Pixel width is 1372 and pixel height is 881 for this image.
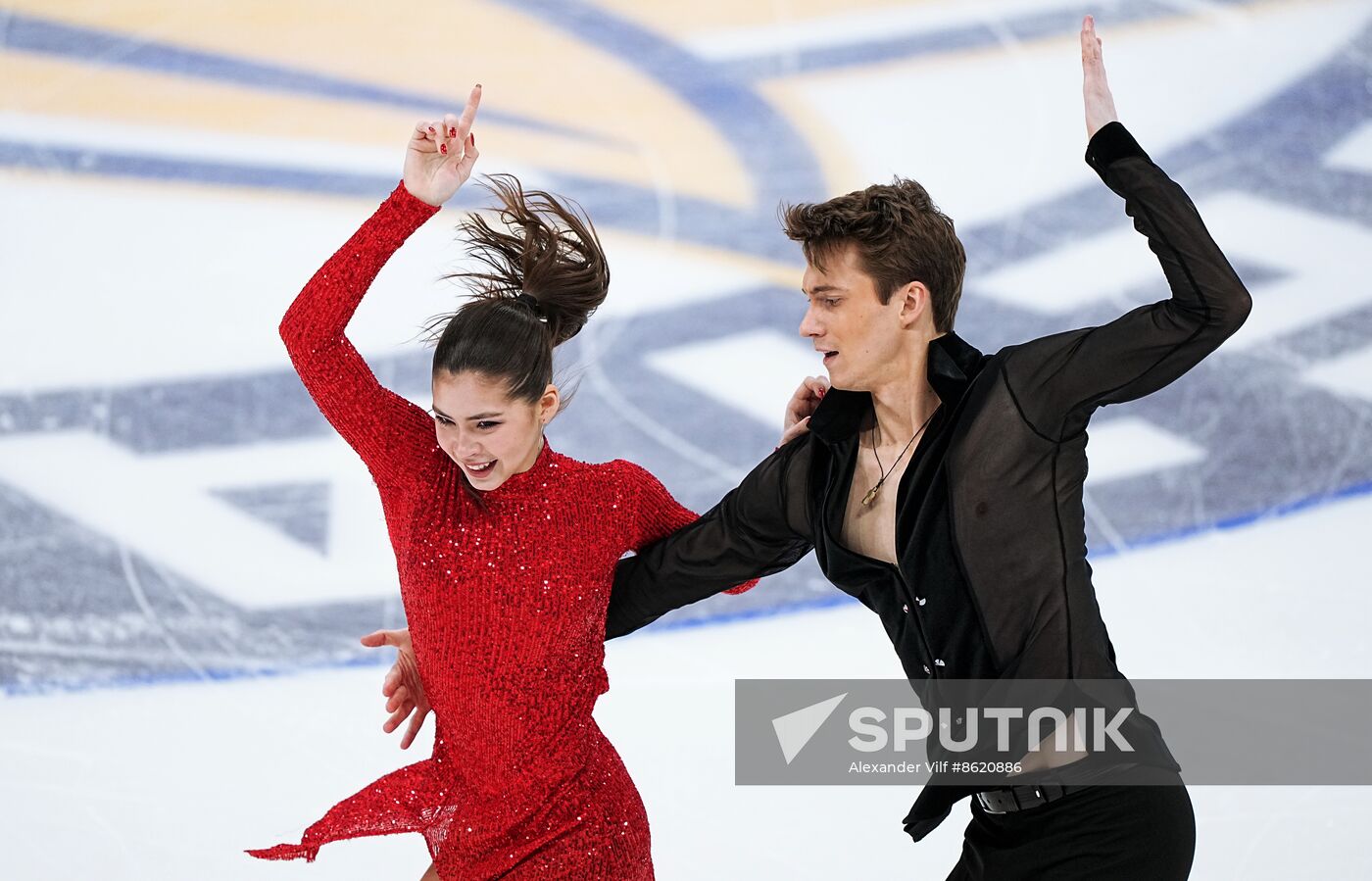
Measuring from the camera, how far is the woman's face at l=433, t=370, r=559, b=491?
2406 millimetres

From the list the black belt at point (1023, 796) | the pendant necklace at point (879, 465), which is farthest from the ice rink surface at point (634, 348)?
the pendant necklace at point (879, 465)

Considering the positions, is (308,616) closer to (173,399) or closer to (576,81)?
(173,399)

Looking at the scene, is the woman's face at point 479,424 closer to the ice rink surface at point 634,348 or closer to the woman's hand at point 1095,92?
the woman's hand at point 1095,92

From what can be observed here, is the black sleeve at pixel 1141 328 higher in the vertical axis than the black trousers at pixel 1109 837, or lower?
higher

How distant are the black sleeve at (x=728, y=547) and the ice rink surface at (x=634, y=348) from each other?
917 millimetres

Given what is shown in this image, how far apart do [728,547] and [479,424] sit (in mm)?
522

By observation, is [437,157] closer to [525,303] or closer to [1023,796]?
[525,303]

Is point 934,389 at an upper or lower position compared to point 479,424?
upper

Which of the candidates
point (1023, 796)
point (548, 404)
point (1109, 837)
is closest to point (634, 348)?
point (548, 404)

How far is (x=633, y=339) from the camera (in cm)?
562

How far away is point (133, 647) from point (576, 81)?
11.0 ft

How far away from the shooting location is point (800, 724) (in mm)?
3945

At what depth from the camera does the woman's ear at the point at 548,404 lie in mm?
2529

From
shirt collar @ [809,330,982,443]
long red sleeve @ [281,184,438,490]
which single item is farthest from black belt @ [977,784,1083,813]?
long red sleeve @ [281,184,438,490]
